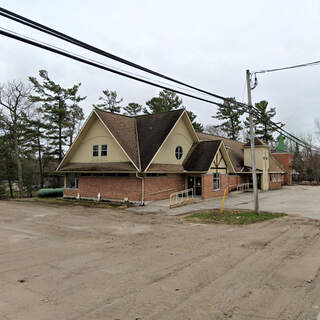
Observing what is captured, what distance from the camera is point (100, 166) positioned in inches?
864

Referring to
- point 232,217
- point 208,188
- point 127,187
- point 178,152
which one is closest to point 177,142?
point 178,152

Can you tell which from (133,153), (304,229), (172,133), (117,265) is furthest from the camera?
(172,133)

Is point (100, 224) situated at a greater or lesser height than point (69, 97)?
lesser

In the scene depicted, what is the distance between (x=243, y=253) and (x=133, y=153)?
14.3 meters

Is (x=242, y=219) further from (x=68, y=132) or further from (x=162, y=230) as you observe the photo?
(x=68, y=132)

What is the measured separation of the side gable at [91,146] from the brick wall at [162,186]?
2376mm

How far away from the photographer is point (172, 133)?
2323 centimetres

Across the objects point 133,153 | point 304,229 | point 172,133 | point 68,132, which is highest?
point 68,132

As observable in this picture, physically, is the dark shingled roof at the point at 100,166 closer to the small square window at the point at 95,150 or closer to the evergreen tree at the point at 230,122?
the small square window at the point at 95,150

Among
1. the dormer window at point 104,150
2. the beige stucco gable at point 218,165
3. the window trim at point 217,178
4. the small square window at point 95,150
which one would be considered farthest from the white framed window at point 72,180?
the window trim at point 217,178

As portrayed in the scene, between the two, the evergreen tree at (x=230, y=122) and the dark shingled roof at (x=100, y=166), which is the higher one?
the evergreen tree at (x=230, y=122)

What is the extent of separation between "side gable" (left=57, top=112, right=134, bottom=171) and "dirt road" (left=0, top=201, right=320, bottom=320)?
36.0 ft

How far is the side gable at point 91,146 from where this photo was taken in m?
21.8

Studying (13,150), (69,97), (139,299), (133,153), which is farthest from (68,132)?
(139,299)
